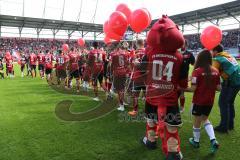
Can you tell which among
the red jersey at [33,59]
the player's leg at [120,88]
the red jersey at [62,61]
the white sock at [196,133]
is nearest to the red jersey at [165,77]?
the white sock at [196,133]

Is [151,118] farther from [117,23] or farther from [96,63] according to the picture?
[96,63]

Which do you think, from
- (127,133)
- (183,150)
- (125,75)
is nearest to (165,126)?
(183,150)

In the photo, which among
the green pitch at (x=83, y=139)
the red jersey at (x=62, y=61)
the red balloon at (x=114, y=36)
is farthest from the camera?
the red jersey at (x=62, y=61)

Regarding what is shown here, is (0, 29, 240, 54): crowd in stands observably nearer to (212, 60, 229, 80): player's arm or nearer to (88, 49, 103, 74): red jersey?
(88, 49, 103, 74): red jersey

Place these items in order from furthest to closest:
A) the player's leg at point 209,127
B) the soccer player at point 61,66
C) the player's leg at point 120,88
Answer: the soccer player at point 61,66 → the player's leg at point 120,88 → the player's leg at point 209,127

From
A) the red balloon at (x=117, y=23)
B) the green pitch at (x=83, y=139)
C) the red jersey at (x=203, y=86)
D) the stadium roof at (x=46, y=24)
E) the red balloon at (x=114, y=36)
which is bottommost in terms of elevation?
the green pitch at (x=83, y=139)

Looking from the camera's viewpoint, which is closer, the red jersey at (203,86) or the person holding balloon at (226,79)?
the red jersey at (203,86)

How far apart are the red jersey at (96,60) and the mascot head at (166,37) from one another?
6.53 metres

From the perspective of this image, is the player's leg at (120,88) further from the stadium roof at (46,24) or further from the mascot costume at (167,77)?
the stadium roof at (46,24)

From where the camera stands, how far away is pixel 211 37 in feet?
21.4

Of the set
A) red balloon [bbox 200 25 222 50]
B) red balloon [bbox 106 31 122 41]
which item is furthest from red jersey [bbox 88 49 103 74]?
red balloon [bbox 200 25 222 50]

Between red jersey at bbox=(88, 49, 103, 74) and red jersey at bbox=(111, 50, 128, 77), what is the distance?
180 cm

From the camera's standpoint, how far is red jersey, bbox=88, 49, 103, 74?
10.1 m

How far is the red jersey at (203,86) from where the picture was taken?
4633mm
